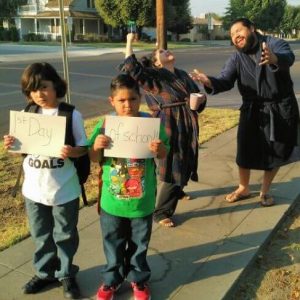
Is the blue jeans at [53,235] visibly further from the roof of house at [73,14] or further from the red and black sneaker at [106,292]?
the roof of house at [73,14]

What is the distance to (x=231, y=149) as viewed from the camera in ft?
21.8

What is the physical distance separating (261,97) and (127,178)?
1.94 meters

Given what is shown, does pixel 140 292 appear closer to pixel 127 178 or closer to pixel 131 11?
pixel 127 178

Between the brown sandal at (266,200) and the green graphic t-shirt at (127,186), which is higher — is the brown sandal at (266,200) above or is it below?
below

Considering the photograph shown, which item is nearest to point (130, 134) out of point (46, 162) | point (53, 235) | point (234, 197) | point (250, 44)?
point (46, 162)

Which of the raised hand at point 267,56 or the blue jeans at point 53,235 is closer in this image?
the blue jeans at point 53,235

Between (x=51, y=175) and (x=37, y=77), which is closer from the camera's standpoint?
(x=37, y=77)

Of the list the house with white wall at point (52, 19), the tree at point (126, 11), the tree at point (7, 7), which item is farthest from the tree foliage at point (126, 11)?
the tree at point (7, 7)

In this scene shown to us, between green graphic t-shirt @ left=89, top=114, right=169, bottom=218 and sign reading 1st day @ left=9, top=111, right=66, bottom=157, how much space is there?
20cm

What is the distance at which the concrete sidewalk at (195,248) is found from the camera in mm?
3098

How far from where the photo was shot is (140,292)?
293 cm

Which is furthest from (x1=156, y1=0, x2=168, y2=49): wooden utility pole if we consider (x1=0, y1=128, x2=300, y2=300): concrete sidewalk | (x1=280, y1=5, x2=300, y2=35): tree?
(x1=280, y1=5, x2=300, y2=35): tree

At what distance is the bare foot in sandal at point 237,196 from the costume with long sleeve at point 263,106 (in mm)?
314

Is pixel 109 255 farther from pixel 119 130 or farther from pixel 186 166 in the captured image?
pixel 186 166
